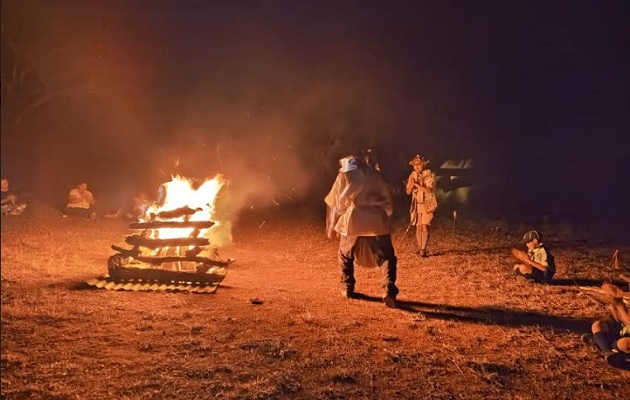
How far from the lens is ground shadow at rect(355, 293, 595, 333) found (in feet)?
20.9

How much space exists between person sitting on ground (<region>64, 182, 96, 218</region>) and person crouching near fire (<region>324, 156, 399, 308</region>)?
9.79 m

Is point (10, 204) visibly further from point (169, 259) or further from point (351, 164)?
point (351, 164)

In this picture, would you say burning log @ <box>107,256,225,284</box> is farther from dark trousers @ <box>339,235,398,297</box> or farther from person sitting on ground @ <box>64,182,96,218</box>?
person sitting on ground @ <box>64,182,96,218</box>

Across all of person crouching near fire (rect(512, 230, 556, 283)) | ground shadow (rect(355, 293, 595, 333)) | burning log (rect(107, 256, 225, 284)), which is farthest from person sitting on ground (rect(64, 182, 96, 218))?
person crouching near fire (rect(512, 230, 556, 283))

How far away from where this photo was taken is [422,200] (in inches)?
410

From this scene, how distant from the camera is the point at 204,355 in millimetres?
5035

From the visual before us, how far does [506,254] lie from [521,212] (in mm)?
7526

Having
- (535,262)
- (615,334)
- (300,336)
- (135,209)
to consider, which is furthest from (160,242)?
(135,209)

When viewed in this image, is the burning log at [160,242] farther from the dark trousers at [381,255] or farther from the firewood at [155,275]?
the dark trousers at [381,255]

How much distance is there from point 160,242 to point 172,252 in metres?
0.49

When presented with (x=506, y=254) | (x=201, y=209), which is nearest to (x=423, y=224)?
→ (x=506, y=254)

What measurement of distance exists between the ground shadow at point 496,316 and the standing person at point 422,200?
136 inches

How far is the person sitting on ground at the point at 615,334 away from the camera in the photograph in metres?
5.10

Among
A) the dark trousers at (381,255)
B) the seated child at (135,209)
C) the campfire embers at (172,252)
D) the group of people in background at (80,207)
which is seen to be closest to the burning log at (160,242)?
the campfire embers at (172,252)
